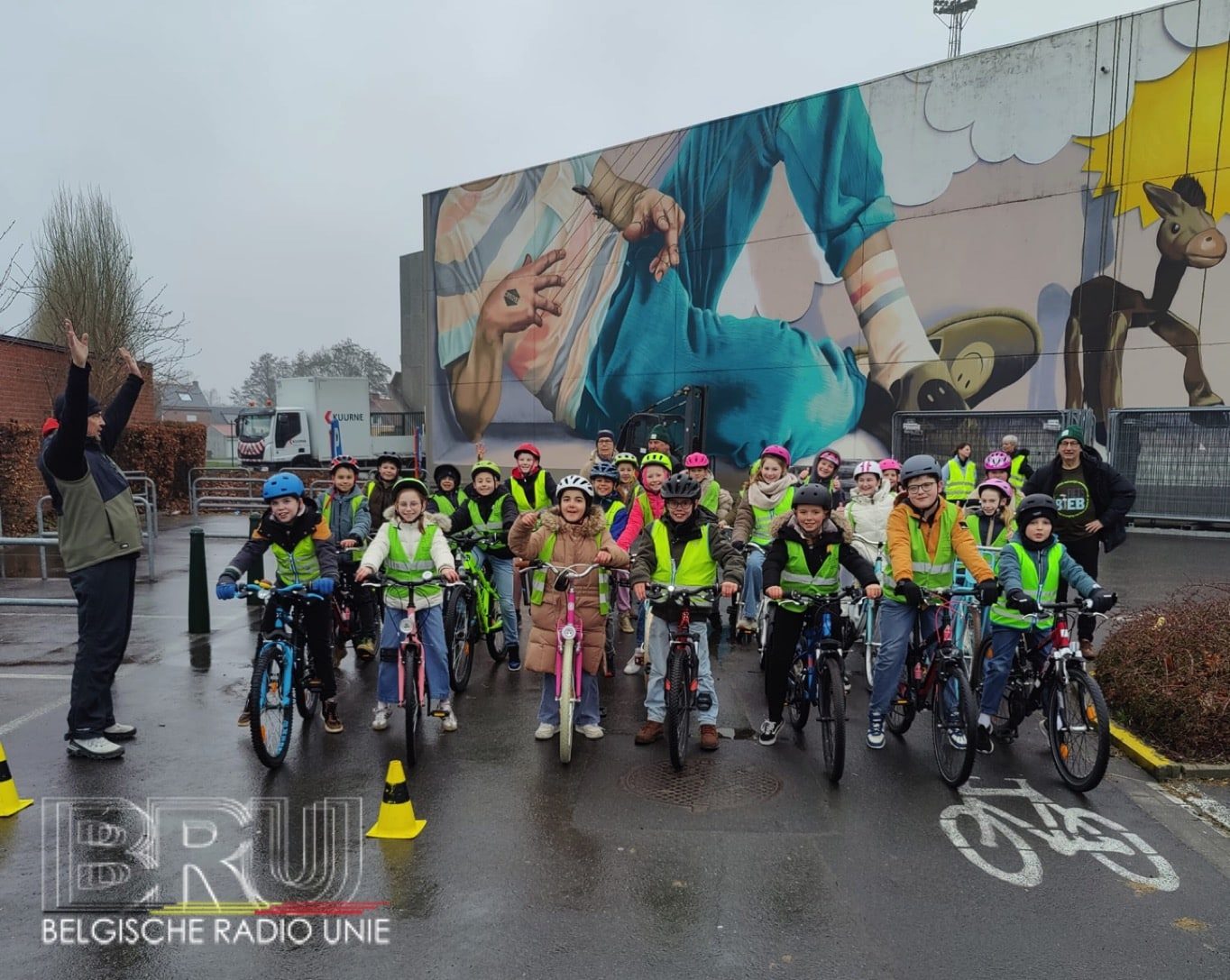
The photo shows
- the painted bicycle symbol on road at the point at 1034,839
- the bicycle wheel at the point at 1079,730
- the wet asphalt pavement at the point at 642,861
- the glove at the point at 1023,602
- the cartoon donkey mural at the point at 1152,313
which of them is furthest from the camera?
the cartoon donkey mural at the point at 1152,313

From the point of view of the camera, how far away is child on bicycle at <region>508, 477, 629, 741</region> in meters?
5.99

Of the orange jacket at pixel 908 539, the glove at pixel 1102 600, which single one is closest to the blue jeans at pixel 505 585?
the orange jacket at pixel 908 539

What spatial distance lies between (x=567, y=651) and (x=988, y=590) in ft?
9.20

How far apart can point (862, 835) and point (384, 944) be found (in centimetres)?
259

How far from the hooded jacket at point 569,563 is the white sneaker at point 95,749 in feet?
9.22

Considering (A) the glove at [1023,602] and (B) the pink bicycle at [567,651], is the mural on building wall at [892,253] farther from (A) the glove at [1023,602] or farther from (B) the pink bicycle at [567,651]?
(B) the pink bicycle at [567,651]

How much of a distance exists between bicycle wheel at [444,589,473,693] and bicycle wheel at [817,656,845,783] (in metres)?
3.08

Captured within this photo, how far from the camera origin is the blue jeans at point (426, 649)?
20.2 ft

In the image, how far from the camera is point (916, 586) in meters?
5.47

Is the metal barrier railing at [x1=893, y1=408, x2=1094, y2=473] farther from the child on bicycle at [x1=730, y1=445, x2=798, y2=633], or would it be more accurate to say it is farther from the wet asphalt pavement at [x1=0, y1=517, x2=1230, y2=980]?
the wet asphalt pavement at [x1=0, y1=517, x2=1230, y2=980]

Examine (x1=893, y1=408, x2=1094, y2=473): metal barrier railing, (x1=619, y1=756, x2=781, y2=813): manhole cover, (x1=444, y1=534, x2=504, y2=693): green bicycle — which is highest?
(x1=893, y1=408, x2=1094, y2=473): metal barrier railing

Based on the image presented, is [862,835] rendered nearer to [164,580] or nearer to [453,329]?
[164,580]

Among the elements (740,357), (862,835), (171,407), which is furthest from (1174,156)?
(171,407)

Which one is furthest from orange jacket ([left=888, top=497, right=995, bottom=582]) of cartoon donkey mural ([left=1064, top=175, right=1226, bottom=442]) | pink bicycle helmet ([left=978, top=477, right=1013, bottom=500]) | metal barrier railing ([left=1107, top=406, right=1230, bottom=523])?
cartoon donkey mural ([left=1064, top=175, right=1226, bottom=442])
